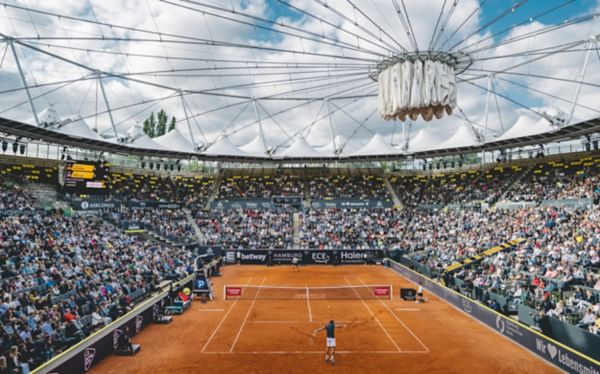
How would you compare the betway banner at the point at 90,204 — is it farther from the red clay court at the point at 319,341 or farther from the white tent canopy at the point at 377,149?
the white tent canopy at the point at 377,149

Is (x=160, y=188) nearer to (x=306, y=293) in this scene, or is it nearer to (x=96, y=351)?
(x=306, y=293)

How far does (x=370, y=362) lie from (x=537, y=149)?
39578 mm

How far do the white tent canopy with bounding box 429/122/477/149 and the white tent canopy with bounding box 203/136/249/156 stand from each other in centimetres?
2334

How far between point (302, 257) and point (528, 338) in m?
28.7

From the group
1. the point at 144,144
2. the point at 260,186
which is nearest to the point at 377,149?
the point at 260,186

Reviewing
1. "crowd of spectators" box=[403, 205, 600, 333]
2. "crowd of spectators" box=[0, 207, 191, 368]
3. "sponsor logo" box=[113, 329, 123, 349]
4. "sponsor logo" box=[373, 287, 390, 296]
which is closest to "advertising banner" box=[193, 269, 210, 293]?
"crowd of spectators" box=[0, 207, 191, 368]

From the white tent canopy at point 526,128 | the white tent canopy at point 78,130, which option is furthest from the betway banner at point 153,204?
the white tent canopy at point 526,128

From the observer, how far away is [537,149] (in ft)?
149

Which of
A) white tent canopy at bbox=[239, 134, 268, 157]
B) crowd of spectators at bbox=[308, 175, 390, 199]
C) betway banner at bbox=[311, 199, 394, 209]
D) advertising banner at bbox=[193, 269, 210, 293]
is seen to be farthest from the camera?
crowd of spectators at bbox=[308, 175, 390, 199]

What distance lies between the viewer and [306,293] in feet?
93.2

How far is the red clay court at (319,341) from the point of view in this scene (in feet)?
50.9

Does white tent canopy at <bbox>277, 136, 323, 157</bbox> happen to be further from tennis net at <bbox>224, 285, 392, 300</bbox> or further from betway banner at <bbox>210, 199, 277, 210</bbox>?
tennis net at <bbox>224, 285, 392, 300</bbox>

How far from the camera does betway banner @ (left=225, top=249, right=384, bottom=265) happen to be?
144 ft

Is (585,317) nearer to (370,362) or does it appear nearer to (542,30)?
(370,362)
